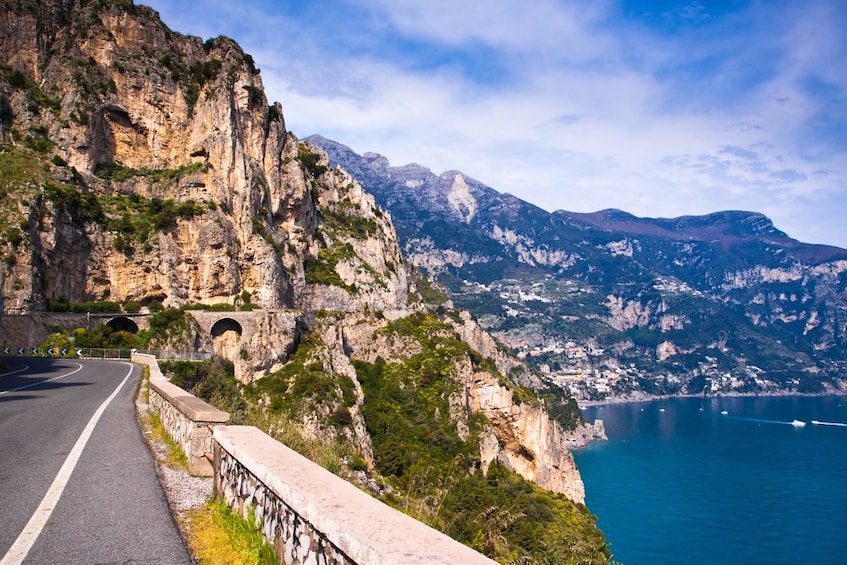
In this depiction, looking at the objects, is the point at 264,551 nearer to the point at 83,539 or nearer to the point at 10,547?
the point at 83,539

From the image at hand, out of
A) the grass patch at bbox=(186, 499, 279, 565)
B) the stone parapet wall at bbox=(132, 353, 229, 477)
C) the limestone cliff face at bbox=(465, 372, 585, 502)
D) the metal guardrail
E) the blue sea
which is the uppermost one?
the stone parapet wall at bbox=(132, 353, 229, 477)

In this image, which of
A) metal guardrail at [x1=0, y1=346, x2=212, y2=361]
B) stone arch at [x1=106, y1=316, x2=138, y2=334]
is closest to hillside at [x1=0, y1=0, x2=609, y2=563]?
stone arch at [x1=106, y1=316, x2=138, y2=334]

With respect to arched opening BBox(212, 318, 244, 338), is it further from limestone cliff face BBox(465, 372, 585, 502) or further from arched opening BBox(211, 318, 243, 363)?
limestone cliff face BBox(465, 372, 585, 502)

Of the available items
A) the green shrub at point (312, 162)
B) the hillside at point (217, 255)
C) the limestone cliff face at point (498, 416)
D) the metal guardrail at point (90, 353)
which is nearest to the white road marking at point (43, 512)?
the hillside at point (217, 255)

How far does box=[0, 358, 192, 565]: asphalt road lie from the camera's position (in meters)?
4.57

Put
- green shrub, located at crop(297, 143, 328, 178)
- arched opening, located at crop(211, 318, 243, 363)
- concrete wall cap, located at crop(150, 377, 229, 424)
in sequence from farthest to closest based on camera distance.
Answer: green shrub, located at crop(297, 143, 328, 178), arched opening, located at crop(211, 318, 243, 363), concrete wall cap, located at crop(150, 377, 229, 424)

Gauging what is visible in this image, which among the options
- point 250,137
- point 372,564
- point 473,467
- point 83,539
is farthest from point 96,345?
point 372,564

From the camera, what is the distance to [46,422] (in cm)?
1066

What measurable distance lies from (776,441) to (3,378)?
159262 millimetres

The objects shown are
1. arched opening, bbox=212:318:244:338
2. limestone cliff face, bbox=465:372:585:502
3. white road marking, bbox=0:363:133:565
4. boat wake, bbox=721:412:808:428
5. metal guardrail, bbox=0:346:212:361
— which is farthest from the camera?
boat wake, bbox=721:412:808:428

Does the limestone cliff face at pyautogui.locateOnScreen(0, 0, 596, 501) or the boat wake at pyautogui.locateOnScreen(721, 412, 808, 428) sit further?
the boat wake at pyautogui.locateOnScreen(721, 412, 808, 428)

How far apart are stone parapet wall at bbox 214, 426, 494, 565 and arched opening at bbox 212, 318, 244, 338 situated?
3844cm

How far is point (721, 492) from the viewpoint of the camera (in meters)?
93.3

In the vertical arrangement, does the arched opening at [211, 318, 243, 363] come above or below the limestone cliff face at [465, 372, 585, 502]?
above
